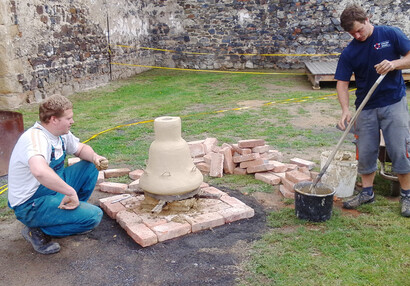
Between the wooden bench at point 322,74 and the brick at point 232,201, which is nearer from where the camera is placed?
the brick at point 232,201

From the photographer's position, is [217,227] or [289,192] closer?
[217,227]

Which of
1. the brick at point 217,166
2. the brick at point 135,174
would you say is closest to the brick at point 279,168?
the brick at point 217,166

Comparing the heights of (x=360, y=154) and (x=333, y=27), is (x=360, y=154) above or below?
below

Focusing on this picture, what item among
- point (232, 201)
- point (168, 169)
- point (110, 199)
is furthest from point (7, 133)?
point (232, 201)

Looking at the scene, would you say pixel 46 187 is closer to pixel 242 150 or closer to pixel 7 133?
pixel 242 150

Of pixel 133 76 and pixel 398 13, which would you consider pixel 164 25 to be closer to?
pixel 133 76

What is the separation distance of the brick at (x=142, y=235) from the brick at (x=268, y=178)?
5.53 feet

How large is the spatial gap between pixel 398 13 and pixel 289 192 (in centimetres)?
1152

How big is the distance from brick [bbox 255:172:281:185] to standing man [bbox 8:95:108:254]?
6.53 feet

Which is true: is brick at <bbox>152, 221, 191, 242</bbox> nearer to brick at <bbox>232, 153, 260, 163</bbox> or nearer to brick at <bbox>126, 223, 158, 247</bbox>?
brick at <bbox>126, 223, 158, 247</bbox>

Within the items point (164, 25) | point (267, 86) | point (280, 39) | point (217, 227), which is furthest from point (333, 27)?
point (217, 227)

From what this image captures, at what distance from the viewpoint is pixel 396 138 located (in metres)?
3.82

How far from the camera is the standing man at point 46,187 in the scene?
3.11 meters

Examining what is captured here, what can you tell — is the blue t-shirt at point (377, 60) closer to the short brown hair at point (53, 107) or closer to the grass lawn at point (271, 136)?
the grass lawn at point (271, 136)
